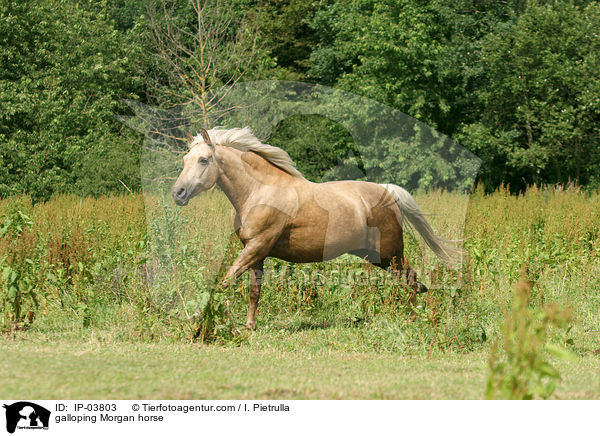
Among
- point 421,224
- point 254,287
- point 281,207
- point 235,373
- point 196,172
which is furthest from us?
point 421,224

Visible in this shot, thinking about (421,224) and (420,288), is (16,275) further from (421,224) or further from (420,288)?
(421,224)

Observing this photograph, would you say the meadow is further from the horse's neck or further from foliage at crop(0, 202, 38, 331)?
the horse's neck

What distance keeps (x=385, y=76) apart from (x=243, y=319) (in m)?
16.5

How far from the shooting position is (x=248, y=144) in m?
6.53

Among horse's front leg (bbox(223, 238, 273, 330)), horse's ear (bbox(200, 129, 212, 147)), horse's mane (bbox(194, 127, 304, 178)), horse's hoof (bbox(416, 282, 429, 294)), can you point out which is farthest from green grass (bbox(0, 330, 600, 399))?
horse's ear (bbox(200, 129, 212, 147))

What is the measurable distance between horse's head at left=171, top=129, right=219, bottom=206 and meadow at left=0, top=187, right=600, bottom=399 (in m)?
0.77

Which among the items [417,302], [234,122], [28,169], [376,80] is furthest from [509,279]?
[28,169]

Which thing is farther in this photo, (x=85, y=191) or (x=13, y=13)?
(x=13, y=13)

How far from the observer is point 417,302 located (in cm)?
704

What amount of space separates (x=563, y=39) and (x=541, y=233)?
13629 millimetres
